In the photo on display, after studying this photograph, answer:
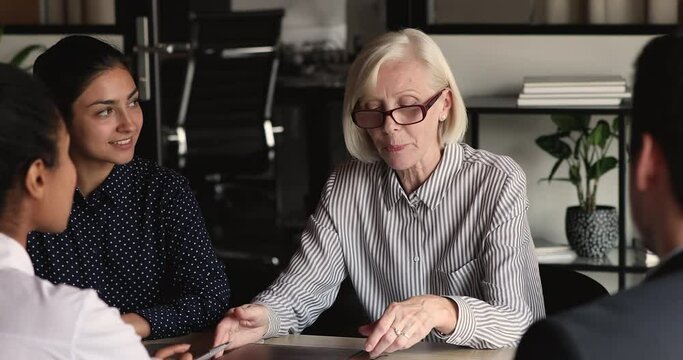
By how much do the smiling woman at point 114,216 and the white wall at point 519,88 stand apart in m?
1.74

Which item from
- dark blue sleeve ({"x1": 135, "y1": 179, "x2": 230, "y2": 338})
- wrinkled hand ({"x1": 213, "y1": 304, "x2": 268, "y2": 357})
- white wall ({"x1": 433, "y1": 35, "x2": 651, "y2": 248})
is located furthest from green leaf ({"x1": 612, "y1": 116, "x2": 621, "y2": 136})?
wrinkled hand ({"x1": 213, "y1": 304, "x2": 268, "y2": 357})

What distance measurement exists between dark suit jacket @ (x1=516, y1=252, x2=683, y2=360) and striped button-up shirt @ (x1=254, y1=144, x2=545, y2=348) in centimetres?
112

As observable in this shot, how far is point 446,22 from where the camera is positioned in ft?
13.1

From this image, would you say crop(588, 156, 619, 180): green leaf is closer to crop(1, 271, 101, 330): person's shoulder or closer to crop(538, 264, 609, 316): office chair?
crop(538, 264, 609, 316): office chair

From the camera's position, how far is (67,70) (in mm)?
2367

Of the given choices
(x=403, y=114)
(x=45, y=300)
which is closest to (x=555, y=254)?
(x=403, y=114)

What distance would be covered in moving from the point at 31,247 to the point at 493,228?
92cm

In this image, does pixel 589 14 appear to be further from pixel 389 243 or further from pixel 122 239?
pixel 122 239

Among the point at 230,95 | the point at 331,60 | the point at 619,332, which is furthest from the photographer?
the point at 331,60

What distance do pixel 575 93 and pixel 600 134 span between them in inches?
8.0

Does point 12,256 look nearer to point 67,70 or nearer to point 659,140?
point 659,140

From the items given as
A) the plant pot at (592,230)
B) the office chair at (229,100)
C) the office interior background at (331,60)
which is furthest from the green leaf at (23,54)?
the plant pot at (592,230)

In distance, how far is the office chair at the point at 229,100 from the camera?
16.8ft

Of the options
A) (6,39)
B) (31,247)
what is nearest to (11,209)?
(31,247)
